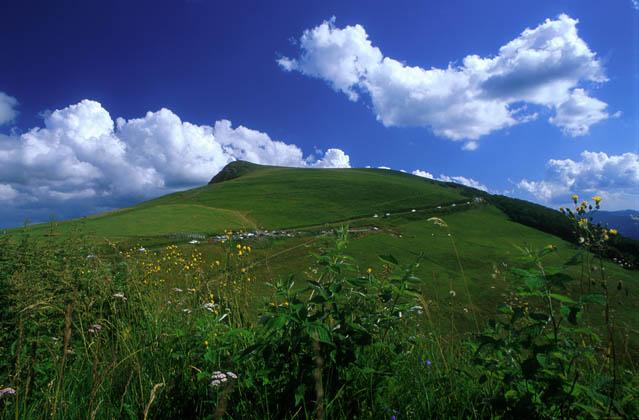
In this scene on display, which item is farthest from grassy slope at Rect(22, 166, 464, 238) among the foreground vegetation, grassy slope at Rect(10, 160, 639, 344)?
the foreground vegetation

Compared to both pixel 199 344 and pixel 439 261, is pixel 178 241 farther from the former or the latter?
pixel 199 344

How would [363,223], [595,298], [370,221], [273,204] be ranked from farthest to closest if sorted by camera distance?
1. [273,204]
2. [370,221]
3. [363,223]
4. [595,298]

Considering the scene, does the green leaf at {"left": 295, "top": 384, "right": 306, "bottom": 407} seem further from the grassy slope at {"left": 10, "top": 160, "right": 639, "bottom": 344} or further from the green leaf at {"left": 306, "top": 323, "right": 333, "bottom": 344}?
the grassy slope at {"left": 10, "top": 160, "right": 639, "bottom": 344}

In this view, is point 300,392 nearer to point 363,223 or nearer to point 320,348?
point 320,348

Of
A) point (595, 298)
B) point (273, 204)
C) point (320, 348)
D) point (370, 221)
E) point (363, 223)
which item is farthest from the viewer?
point (273, 204)

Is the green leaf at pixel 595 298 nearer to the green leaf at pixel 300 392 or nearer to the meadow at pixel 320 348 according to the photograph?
the meadow at pixel 320 348

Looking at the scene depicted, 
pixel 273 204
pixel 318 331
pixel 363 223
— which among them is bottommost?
pixel 363 223

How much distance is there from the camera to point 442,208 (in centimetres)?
10425

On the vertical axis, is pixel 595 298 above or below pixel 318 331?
above

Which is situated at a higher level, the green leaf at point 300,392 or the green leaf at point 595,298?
the green leaf at point 595,298

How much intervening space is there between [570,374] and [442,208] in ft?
348

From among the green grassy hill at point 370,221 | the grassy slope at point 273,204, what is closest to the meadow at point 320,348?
the green grassy hill at point 370,221

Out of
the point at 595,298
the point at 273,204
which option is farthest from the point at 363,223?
the point at 595,298

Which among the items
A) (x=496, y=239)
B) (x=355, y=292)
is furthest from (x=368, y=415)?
(x=496, y=239)
